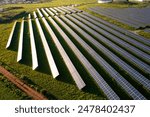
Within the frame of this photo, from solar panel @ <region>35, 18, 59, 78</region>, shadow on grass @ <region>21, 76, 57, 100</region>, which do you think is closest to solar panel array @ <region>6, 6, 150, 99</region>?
solar panel @ <region>35, 18, 59, 78</region>

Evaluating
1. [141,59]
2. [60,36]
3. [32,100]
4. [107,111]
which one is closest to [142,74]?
[141,59]

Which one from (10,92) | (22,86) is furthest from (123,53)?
(10,92)

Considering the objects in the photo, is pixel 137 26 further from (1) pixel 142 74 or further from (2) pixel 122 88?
(2) pixel 122 88

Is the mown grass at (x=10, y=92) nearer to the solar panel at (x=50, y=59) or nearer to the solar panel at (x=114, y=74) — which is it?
the solar panel at (x=50, y=59)

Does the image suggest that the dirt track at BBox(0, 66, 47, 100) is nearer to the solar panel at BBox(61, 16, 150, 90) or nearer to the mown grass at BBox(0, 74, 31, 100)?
the mown grass at BBox(0, 74, 31, 100)

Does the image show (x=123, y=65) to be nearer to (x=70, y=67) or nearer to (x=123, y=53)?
(x=123, y=53)

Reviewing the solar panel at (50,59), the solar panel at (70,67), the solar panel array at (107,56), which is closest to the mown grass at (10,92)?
the solar panel array at (107,56)
